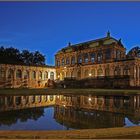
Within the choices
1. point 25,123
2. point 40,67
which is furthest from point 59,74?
point 25,123

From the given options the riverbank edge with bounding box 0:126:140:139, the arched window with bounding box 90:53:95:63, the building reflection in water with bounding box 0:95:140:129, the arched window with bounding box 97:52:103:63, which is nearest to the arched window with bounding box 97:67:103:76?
the arched window with bounding box 97:52:103:63

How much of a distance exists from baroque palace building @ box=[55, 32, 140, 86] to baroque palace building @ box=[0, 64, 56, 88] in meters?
6.29

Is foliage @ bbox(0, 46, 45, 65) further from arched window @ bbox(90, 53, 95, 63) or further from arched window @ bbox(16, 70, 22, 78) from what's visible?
arched window @ bbox(90, 53, 95, 63)

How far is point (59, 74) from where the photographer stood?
7088 centimetres

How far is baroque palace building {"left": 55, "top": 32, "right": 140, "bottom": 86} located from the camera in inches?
1950

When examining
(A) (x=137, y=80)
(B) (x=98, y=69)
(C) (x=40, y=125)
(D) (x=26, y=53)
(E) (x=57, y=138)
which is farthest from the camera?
(D) (x=26, y=53)

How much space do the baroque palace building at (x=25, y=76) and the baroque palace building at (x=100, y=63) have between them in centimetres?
629

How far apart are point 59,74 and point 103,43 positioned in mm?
18578

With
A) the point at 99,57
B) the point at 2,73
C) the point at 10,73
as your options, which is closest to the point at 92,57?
the point at 99,57

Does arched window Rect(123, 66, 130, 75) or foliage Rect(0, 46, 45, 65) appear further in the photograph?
foliage Rect(0, 46, 45, 65)

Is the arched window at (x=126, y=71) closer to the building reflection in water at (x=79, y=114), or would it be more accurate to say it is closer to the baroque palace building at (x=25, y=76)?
the baroque palace building at (x=25, y=76)

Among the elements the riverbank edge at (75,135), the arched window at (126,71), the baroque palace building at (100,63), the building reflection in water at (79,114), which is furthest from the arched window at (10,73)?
the riverbank edge at (75,135)

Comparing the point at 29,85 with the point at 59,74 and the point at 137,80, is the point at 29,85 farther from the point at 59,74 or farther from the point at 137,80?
the point at 137,80

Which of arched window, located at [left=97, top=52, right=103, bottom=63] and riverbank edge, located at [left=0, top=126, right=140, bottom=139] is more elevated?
arched window, located at [left=97, top=52, right=103, bottom=63]
